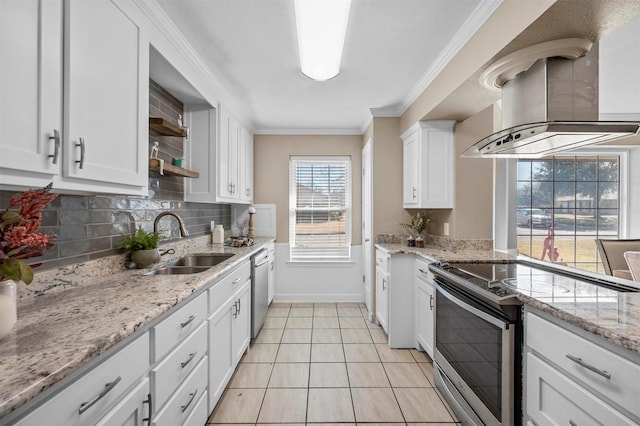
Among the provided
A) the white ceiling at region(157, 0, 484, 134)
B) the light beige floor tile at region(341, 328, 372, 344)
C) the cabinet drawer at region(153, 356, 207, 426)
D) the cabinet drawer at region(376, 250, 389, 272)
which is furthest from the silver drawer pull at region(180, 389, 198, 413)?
the white ceiling at region(157, 0, 484, 134)

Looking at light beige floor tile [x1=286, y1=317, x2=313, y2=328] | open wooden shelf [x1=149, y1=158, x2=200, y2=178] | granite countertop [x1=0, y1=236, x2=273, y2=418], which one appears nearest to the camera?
granite countertop [x1=0, y1=236, x2=273, y2=418]

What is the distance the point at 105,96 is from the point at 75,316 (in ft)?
2.97

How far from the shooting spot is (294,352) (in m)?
2.81

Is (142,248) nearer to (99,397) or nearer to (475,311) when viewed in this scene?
(99,397)

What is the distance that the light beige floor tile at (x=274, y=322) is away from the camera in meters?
3.45

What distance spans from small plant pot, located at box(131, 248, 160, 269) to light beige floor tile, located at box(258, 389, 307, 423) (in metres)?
1.22

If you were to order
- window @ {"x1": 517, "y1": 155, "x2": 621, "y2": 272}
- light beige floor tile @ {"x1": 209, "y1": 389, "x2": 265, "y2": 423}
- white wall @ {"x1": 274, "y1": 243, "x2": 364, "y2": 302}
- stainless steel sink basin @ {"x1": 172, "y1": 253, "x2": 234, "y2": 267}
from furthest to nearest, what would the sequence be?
1. white wall @ {"x1": 274, "y1": 243, "x2": 364, "y2": 302}
2. window @ {"x1": 517, "y1": 155, "x2": 621, "y2": 272}
3. stainless steel sink basin @ {"x1": 172, "y1": 253, "x2": 234, "y2": 267}
4. light beige floor tile @ {"x1": 209, "y1": 389, "x2": 265, "y2": 423}

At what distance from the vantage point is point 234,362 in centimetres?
229

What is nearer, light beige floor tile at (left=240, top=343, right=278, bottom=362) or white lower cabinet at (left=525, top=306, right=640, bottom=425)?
white lower cabinet at (left=525, top=306, right=640, bottom=425)

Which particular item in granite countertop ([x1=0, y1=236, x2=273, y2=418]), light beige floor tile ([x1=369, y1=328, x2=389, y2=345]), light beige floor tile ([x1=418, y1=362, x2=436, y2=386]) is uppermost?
granite countertop ([x1=0, y1=236, x2=273, y2=418])

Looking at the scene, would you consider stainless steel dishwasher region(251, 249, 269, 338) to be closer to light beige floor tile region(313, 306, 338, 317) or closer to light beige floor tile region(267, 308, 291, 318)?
light beige floor tile region(267, 308, 291, 318)

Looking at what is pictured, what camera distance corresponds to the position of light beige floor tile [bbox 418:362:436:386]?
2.35 meters

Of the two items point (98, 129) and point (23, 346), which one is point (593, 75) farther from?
point (23, 346)

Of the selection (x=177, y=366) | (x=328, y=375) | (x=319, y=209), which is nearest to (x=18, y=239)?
(x=177, y=366)
